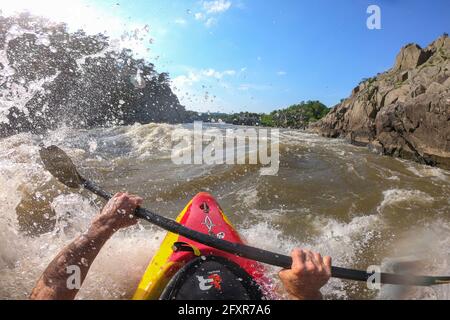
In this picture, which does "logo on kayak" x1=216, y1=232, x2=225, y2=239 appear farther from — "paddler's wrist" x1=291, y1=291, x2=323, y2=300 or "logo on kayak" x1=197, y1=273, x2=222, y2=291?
"paddler's wrist" x1=291, y1=291, x2=323, y2=300

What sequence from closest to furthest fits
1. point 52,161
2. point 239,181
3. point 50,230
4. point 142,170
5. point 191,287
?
point 191,287 → point 52,161 → point 50,230 → point 239,181 → point 142,170

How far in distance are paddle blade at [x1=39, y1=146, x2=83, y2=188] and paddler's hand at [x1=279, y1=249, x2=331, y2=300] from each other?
9.96ft

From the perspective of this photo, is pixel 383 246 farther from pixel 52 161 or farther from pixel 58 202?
pixel 58 202

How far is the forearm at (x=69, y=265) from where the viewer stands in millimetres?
2143

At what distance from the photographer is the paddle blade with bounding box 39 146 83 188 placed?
4.23m

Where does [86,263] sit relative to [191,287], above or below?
above

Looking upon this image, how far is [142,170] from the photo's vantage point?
9352 mm

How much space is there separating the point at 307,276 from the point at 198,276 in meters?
0.79

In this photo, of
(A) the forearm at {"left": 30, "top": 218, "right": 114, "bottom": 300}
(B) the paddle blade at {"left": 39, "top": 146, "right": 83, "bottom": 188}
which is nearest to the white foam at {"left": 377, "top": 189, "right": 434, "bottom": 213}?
(B) the paddle blade at {"left": 39, "top": 146, "right": 83, "bottom": 188}

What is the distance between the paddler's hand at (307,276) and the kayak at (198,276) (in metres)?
0.36

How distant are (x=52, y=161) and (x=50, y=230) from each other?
129 cm

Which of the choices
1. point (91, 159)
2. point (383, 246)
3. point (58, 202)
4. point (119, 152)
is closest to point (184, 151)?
point (119, 152)

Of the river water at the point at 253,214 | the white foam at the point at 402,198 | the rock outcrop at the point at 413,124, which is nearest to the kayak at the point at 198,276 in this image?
the river water at the point at 253,214

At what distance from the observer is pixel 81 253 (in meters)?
2.36
